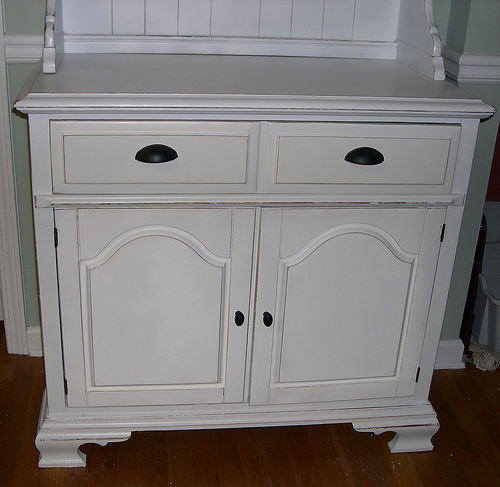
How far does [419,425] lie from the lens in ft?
5.71

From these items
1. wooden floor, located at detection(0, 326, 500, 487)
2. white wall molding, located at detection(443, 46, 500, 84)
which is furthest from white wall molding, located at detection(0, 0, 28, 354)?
white wall molding, located at detection(443, 46, 500, 84)

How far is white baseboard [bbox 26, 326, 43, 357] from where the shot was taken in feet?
6.68

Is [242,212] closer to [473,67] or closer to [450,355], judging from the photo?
[473,67]

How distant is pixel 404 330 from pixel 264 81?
680mm

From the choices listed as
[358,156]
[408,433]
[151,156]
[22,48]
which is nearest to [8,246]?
[22,48]

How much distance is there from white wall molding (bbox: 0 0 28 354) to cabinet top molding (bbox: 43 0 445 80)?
0.24m

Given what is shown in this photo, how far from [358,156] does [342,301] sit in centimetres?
36

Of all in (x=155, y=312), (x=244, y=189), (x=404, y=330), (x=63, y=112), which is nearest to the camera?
(x=63, y=112)

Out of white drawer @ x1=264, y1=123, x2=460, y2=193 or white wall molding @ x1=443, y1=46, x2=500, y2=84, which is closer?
white drawer @ x1=264, y1=123, x2=460, y2=193

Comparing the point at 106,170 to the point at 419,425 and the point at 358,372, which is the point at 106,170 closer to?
the point at 358,372

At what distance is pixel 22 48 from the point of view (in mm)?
1712

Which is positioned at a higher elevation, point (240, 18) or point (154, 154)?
point (240, 18)

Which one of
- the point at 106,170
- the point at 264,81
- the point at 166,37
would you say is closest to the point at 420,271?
the point at 264,81

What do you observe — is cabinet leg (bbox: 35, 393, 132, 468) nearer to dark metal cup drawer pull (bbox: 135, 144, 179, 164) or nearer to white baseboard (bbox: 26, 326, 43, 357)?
white baseboard (bbox: 26, 326, 43, 357)
